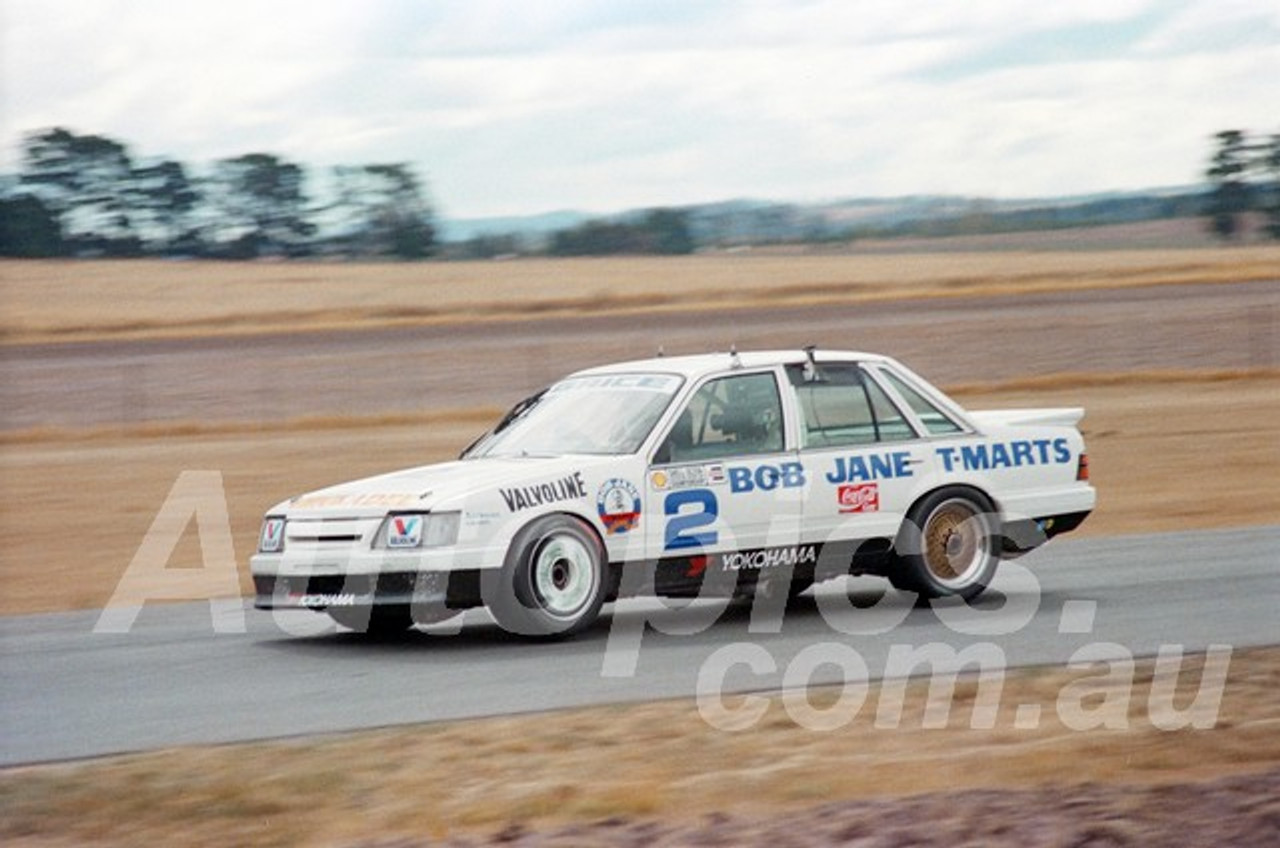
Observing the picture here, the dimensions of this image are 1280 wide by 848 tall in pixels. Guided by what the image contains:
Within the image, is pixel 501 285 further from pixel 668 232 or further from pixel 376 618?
pixel 376 618

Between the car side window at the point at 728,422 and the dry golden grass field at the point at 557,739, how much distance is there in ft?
8.87

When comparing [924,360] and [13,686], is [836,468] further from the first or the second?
[924,360]

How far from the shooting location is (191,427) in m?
30.2

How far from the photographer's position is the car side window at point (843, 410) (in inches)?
488

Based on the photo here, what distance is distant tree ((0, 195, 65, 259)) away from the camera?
62.7m

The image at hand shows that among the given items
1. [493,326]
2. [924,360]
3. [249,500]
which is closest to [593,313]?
[493,326]

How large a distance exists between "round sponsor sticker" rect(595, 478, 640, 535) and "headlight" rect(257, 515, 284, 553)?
1.64 meters

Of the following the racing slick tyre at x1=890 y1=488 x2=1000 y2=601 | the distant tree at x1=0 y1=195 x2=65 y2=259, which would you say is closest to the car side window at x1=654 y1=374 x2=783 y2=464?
the racing slick tyre at x1=890 y1=488 x2=1000 y2=601

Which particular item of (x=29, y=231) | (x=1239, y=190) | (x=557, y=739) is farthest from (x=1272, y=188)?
(x=557, y=739)

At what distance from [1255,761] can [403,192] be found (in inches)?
2376

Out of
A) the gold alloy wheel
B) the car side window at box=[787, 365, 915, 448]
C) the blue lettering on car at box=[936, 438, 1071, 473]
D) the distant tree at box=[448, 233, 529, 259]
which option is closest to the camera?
the car side window at box=[787, 365, 915, 448]

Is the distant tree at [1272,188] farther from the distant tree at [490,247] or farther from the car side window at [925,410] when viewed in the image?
the car side window at [925,410]

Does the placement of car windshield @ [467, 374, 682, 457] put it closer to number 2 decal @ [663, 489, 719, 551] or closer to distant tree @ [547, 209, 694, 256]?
number 2 decal @ [663, 489, 719, 551]

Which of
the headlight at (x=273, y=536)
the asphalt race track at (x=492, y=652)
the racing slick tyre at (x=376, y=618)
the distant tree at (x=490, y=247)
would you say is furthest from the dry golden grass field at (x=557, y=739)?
the distant tree at (x=490, y=247)
